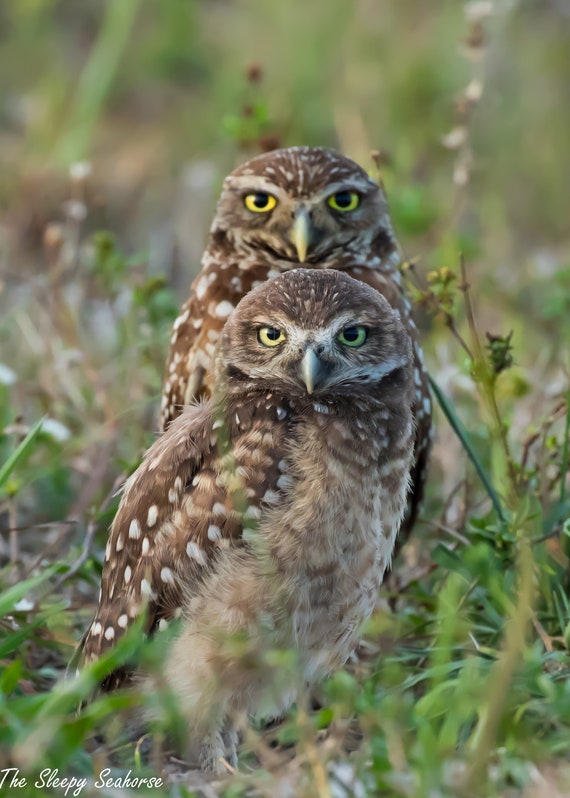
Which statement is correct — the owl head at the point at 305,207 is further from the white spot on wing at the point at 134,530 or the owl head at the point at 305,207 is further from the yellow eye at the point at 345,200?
the white spot on wing at the point at 134,530

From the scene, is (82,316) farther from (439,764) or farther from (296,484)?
(439,764)

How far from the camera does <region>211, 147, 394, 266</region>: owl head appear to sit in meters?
3.78

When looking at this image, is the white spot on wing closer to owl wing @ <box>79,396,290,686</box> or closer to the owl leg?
owl wing @ <box>79,396,290,686</box>

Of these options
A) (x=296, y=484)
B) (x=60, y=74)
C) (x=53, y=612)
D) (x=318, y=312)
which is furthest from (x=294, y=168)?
(x=60, y=74)

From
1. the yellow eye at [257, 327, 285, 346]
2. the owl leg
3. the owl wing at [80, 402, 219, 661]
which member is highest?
the yellow eye at [257, 327, 285, 346]

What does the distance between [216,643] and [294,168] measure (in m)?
1.58

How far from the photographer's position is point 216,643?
2938mm

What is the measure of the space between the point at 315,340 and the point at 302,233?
827 millimetres

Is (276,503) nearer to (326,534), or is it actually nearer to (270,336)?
(326,534)

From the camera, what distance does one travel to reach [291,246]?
3.81 metres

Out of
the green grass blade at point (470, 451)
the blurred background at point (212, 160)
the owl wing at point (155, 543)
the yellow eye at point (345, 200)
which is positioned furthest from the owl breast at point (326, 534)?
the blurred background at point (212, 160)

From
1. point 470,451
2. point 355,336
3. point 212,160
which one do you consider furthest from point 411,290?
point 212,160

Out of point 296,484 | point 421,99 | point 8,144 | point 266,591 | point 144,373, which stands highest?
point 421,99

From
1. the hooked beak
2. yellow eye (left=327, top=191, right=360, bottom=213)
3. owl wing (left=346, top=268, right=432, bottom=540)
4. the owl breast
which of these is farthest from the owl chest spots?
yellow eye (left=327, top=191, right=360, bottom=213)
